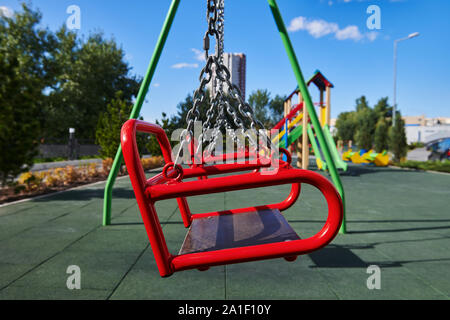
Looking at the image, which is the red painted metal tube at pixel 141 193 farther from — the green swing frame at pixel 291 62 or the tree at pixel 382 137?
the tree at pixel 382 137

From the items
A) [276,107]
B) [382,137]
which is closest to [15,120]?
[382,137]

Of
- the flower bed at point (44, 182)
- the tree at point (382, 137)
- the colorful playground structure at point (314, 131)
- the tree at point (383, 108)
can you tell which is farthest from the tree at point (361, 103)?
the flower bed at point (44, 182)

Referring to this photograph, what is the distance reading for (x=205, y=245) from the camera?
1.78 meters

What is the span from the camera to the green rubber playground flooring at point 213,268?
2574mm

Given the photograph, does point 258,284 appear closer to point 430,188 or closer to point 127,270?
point 127,270

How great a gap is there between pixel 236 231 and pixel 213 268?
125 cm

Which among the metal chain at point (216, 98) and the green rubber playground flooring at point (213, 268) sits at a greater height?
the metal chain at point (216, 98)

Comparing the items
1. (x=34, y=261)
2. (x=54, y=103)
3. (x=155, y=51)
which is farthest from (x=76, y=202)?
(x=54, y=103)

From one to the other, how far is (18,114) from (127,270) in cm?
601

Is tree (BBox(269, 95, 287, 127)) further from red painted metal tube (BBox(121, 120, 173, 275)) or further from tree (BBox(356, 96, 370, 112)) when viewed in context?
red painted metal tube (BBox(121, 120, 173, 275))

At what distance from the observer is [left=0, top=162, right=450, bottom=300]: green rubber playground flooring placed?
2574 millimetres

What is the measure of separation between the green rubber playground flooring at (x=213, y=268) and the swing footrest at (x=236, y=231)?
65cm

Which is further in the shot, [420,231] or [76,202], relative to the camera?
[76,202]

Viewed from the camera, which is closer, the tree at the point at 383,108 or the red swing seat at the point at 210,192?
the red swing seat at the point at 210,192
